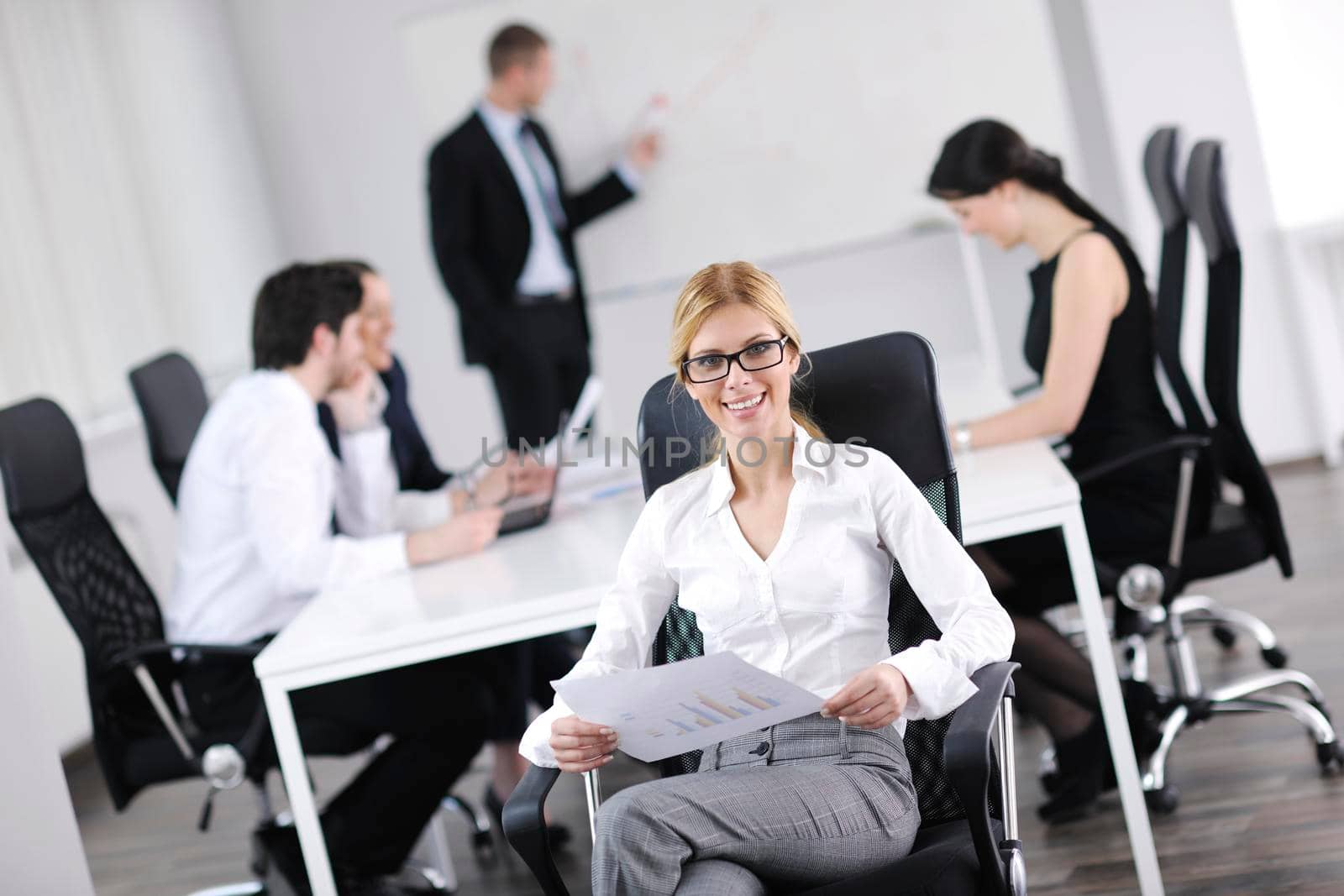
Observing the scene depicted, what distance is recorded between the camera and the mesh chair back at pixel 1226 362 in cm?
277

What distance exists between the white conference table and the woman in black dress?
27 centimetres

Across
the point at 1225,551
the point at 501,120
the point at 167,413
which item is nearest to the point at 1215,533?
the point at 1225,551

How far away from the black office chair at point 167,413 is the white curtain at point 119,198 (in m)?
1.28

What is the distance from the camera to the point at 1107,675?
2.20 metres

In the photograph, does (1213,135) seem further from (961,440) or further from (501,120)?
(961,440)

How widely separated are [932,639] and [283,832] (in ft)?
4.95

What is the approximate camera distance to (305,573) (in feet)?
8.85

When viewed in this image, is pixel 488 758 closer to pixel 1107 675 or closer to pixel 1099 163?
pixel 1107 675

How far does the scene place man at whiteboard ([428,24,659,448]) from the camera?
5.28m

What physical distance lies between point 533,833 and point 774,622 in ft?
1.30

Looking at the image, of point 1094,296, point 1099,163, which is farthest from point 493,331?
point 1094,296

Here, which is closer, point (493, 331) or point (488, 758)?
point (488, 758)

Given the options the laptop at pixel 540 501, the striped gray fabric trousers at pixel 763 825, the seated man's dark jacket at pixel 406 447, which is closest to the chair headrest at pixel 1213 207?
the laptop at pixel 540 501

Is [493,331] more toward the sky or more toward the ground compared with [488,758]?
more toward the sky
